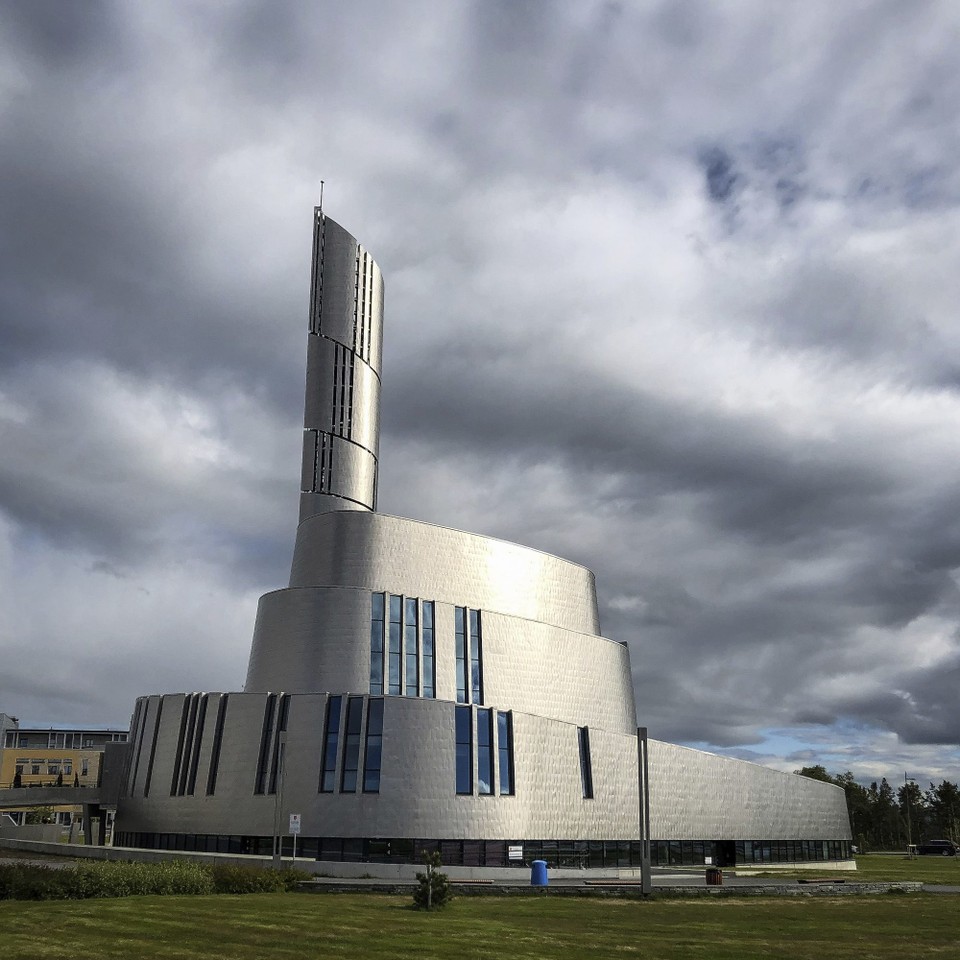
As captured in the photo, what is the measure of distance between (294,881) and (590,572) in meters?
45.0

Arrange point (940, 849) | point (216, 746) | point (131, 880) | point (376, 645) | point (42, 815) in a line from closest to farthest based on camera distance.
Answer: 1. point (131, 880)
2. point (216, 746)
3. point (376, 645)
4. point (42, 815)
5. point (940, 849)

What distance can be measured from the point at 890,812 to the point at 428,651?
131382 millimetres

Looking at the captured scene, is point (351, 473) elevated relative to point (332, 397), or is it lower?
lower

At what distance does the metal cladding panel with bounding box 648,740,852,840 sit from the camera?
6569 cm

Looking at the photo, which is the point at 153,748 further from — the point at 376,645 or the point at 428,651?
the point at 428,651

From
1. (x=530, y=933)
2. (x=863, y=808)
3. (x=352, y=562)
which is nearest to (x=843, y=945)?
(x=530, y=933)

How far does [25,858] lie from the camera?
49.2m

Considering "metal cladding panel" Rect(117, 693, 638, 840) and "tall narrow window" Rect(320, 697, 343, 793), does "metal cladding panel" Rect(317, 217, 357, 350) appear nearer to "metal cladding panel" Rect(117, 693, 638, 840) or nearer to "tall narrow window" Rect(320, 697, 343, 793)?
"metal cladding panel" Rect(117, 693, 638, 840)

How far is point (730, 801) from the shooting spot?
70.8m

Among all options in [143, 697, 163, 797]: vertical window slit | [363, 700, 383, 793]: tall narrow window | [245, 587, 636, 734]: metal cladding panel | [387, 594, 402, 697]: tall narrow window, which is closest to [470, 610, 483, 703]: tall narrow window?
[245, 587, 636, 734]: metal cladding panel

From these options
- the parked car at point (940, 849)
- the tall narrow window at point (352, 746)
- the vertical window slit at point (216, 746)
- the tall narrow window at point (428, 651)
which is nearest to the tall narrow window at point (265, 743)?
the vertical window slit at point (216, 746)

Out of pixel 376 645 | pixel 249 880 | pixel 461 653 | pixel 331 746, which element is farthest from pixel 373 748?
pixel 249 880

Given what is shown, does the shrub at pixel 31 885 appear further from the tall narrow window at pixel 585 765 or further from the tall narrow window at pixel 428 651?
the tall narrow window at pixel 585 765

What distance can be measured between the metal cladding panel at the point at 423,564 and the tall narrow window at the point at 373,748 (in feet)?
34.3
